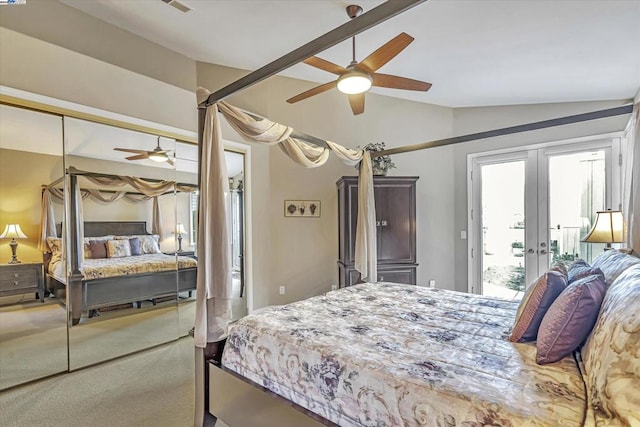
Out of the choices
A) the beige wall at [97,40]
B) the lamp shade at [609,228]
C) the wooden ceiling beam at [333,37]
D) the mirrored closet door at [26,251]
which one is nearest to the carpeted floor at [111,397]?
the mirrored closet door at [26,251]

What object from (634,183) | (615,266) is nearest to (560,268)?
(615,266)

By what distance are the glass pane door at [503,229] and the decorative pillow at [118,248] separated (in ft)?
15.3

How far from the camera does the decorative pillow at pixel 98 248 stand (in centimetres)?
332

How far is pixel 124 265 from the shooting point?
3.61 m

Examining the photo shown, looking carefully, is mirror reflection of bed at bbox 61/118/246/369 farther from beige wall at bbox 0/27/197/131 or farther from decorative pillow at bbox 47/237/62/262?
beige wall at bbox 0/27/197/131

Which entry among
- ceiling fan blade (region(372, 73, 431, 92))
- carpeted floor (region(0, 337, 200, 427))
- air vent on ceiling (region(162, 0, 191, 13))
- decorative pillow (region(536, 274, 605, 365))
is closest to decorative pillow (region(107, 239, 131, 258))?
carpeted floor (region(0, 337, 200, 427))

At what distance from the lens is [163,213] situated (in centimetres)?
386

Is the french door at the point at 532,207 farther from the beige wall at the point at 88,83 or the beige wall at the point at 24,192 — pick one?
the beige wall at the point at 24,192

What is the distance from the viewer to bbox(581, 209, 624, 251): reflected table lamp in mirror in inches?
112

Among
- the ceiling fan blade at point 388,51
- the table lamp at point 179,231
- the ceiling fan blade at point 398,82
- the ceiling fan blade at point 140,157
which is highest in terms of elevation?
the ceiling fan blade at point 388,51

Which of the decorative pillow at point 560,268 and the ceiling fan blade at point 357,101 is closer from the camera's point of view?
the decorative pillow at point 560,268

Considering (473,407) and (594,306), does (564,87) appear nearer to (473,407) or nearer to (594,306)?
(594,306)

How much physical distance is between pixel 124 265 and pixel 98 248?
0.35m

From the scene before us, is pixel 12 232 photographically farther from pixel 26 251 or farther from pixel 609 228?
pixel 609 228
